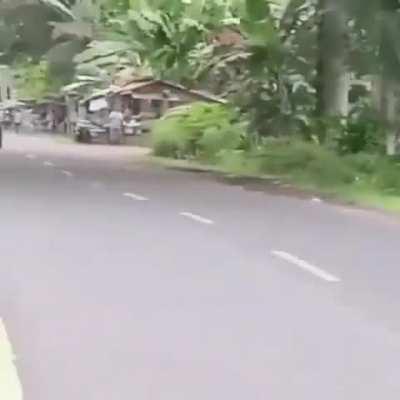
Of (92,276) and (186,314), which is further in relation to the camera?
(92,276)

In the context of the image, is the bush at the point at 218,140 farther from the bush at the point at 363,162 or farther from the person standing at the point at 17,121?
the person standing at the point at 17,121

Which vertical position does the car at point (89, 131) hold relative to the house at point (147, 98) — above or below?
below

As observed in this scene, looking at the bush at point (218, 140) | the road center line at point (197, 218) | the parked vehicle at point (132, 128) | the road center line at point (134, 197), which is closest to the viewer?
the road center line at point (197, 218)

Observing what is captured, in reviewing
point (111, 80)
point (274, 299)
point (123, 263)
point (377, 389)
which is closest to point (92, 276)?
point (123, 263)

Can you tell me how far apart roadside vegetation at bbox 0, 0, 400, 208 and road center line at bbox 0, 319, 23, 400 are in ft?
46.3

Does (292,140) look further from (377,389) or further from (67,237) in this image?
(377,389)

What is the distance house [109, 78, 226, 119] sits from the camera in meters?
53.0

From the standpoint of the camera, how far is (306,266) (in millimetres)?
13164

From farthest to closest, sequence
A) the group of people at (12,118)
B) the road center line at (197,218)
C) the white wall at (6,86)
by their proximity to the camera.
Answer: the white wall at (6,86), the group of people at (12,118), the road center line at (197,218)

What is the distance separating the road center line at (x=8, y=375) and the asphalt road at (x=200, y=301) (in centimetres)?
7

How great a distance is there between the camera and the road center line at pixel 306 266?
40.3 feet

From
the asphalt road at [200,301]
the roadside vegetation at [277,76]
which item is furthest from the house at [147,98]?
the asphalt road at [200,301]

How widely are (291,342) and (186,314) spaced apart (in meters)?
1.38

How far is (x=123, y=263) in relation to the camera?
13.5 m
